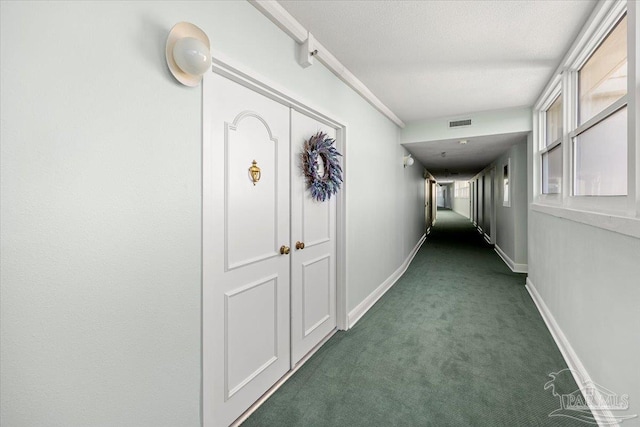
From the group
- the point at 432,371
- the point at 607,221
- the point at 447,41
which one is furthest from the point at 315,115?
the point at 432,371

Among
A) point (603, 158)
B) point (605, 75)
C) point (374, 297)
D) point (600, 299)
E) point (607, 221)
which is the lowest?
point (374, 297)

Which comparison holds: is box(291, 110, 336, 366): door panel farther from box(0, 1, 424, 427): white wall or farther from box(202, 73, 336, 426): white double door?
box(0, 1, 424, 427): white wall

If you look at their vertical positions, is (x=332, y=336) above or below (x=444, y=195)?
below

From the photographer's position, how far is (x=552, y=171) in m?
3.09

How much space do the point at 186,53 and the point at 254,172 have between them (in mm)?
702

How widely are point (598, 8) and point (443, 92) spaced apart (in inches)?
56.6

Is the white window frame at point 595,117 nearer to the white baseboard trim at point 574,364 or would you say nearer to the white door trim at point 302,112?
the white baseboard trim at point 574,364

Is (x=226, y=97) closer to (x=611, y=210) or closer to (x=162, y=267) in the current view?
(x=162, y=267)

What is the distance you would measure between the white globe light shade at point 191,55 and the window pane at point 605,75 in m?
2.22

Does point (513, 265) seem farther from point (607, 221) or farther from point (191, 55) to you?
point (191, 55)

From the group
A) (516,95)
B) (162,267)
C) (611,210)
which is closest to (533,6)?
(611,210)

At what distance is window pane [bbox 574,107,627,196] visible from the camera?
63.9 inches

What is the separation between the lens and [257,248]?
1729 millimetres

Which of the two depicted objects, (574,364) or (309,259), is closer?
(574,364)
